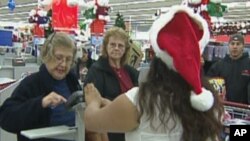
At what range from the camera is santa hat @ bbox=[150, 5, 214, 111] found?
149cm

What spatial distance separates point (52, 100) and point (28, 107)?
0.54ft

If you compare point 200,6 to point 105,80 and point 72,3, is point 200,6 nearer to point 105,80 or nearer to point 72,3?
point 72,3

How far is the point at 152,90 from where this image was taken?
1.51 m

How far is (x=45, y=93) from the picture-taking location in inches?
79.0

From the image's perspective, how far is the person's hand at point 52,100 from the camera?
1713mm

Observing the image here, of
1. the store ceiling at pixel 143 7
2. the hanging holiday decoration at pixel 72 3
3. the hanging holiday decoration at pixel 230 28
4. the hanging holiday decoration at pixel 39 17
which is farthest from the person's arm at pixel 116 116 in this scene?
the store ceiling at pixel 143 7

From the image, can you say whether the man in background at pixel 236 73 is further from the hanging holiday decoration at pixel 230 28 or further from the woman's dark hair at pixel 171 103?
A: the hanging holiday decoration at pixel 230 28

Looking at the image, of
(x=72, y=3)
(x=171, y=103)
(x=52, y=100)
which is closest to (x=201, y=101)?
(x=171, y=103)

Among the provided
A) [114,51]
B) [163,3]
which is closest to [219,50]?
[114,51]

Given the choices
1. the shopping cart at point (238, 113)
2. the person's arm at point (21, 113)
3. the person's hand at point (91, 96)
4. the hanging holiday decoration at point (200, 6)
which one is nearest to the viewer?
the person's hand at point (91, 96)

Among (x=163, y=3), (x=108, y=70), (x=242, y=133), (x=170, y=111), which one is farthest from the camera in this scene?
Result: (x=163, y=3)

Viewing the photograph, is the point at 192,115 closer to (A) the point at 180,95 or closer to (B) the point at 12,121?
(A) the point at 180,95

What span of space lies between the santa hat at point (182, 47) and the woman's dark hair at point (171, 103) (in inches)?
1.1

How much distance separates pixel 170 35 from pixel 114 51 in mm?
1464
